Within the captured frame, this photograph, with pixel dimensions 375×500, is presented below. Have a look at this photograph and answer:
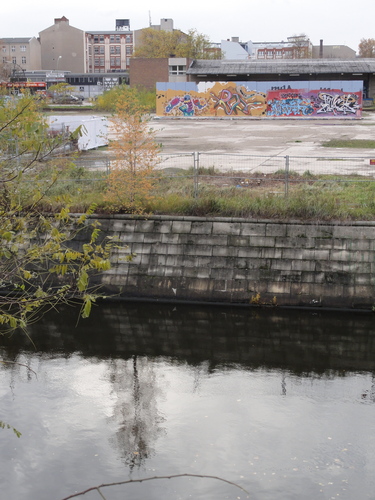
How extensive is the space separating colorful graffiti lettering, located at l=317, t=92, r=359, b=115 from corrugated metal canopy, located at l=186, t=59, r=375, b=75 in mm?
8175

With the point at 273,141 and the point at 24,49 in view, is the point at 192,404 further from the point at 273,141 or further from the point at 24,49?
the point at 24,49

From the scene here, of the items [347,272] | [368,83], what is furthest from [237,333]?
[368,83]

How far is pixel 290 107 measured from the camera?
208 feet

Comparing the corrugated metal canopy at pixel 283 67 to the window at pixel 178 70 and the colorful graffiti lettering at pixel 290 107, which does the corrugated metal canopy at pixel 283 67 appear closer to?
the window at pixel 178 70

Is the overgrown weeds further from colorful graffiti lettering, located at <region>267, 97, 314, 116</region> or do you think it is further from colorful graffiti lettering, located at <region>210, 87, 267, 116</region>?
colorful graffiti lettering, located at <region>210, 87, 267, 116</region>

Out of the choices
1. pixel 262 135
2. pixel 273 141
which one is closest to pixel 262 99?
pixel 262 135

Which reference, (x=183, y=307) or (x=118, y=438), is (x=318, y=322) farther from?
(x=118, y=438)

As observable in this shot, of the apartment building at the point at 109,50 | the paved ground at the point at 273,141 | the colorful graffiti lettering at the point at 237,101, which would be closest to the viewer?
the paved ground at the point at 273,141

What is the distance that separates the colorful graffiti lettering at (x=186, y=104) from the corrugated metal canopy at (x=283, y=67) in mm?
7164

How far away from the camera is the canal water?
33.8 ft

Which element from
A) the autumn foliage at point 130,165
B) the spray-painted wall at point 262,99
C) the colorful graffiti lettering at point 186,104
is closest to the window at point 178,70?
the spray-painted wall at point 262,99

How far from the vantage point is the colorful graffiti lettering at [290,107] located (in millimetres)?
63000

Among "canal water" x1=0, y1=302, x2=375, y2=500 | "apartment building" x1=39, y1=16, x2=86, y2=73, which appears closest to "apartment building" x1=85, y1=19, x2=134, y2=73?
"apartment building" x1=39, y1=16, x2=86, y2=73

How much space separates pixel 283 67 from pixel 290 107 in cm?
983
